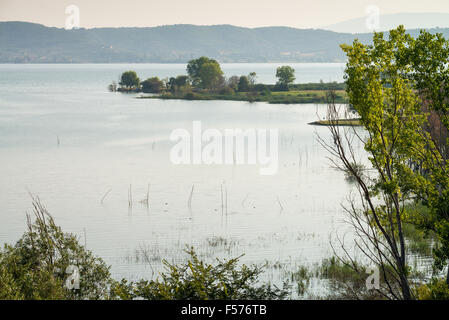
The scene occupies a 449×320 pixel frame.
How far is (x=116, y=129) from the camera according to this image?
68.3 m

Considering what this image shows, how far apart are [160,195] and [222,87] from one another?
86063mm

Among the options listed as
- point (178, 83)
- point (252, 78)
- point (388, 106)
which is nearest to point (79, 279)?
point (388, 106)

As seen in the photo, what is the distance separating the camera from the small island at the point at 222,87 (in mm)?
107938

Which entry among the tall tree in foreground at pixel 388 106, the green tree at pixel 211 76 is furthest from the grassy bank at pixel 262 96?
the tall tree in foreground at pixel 388 106

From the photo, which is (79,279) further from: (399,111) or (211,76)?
(211,76)

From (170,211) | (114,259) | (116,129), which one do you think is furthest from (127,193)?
(116,129)

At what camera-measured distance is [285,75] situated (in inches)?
4365

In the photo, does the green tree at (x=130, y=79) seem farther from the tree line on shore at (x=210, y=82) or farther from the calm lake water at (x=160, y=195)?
the calm lake water at (x=160, y=195)

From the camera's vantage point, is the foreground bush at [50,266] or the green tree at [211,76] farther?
the green tree at [211,76]

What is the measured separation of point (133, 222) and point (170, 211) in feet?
8.95

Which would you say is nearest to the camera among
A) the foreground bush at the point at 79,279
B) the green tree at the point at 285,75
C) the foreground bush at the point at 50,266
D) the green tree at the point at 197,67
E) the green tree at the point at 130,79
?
the foreground bush at the point at 79,279

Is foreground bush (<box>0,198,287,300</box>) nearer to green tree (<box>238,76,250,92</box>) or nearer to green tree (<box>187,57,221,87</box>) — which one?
green tree (<box>238,76,250,92</box>)

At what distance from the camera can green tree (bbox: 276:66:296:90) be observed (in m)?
109
